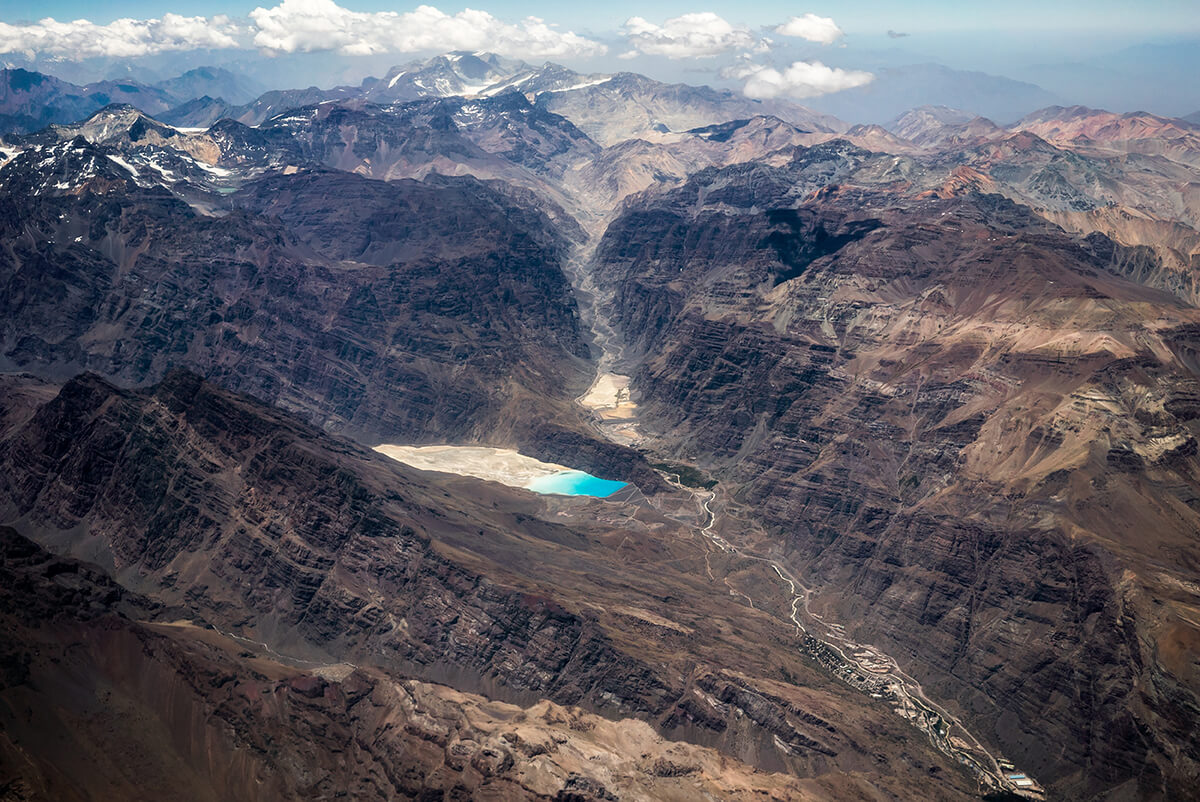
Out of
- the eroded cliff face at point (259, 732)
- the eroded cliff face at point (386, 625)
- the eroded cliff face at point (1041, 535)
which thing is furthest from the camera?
the eroded cliff face at point (1041, 535)

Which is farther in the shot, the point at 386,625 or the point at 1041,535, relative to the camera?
the point at 1041,535

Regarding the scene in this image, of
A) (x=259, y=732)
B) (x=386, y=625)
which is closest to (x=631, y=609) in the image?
(x=386, y=625)

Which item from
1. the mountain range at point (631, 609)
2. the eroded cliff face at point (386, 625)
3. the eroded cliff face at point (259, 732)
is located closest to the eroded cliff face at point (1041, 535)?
the mountain range at point (631, 609)

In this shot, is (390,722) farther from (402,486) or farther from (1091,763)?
(1091,763)

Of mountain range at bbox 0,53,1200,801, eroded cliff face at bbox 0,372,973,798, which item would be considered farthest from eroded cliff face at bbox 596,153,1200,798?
eroded cliff face at bbox 0,372,973,798

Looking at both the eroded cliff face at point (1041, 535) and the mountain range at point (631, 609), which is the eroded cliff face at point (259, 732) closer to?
the mountain range at point (631, 609)

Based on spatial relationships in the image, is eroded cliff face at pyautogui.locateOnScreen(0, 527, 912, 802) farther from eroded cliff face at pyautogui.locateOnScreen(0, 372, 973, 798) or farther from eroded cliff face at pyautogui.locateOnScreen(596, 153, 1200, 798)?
eroded cliff face at pyautogui.locateOnScreen(596, 153, 1200, 798)

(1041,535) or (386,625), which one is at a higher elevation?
(1041,535)

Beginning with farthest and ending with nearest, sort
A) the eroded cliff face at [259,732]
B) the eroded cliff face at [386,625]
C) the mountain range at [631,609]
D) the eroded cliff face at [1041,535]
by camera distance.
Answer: the eroded cliff face at [1041,535], the eroded cliff face at [386,625], the mountain range at [631,609], the eroded cliff face at [259,732]

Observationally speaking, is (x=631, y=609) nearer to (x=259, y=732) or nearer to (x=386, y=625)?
(x=386, y=625)
